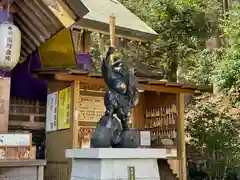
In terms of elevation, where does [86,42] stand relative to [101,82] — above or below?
above

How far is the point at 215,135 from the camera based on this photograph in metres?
11.4

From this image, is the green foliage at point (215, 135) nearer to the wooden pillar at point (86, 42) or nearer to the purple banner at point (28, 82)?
the wooden pillar at point (86, 42)

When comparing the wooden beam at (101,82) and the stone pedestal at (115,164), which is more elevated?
the wooden beam at (101,82)

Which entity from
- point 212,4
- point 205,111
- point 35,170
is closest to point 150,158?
point 35,170

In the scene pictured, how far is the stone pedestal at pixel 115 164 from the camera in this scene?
404cm

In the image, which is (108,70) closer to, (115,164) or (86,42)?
(115,164)

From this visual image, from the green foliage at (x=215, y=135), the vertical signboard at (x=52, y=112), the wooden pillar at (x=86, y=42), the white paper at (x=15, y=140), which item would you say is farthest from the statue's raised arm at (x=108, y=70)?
the green foliage at (x=215, y=135)

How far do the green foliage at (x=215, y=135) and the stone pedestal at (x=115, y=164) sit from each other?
7.35 m

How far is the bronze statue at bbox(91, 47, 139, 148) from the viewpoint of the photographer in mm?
4473

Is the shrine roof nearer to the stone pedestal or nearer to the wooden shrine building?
the wooden shrine building

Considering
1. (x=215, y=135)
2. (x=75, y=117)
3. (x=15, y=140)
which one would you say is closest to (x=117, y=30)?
(x=75, y=117)

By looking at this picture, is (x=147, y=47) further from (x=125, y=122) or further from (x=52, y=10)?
(x=125, y=122)

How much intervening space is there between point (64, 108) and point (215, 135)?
5368 mm

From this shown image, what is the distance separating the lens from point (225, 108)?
13.4 meters
